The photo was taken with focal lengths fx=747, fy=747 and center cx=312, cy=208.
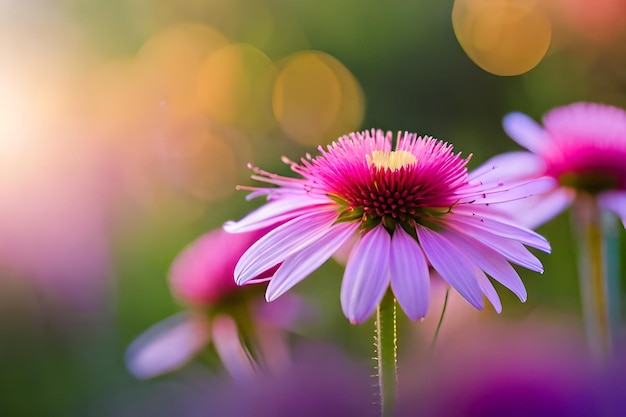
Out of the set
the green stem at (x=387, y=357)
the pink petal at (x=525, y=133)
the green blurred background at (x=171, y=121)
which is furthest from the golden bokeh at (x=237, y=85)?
the green stem at (x=387, y=357)

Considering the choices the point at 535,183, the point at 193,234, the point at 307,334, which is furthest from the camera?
the point at 193,234

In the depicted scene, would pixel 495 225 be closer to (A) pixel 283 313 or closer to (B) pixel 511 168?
(B) pixel 511 168

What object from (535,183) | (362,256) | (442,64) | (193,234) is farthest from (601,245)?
(442,64)

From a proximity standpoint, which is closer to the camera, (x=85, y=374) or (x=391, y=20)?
(x=85, y=374)

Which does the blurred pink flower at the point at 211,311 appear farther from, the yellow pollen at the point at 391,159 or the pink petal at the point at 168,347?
the yellow pollen at the point at 391,159

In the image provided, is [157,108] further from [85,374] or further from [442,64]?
[85,374]
